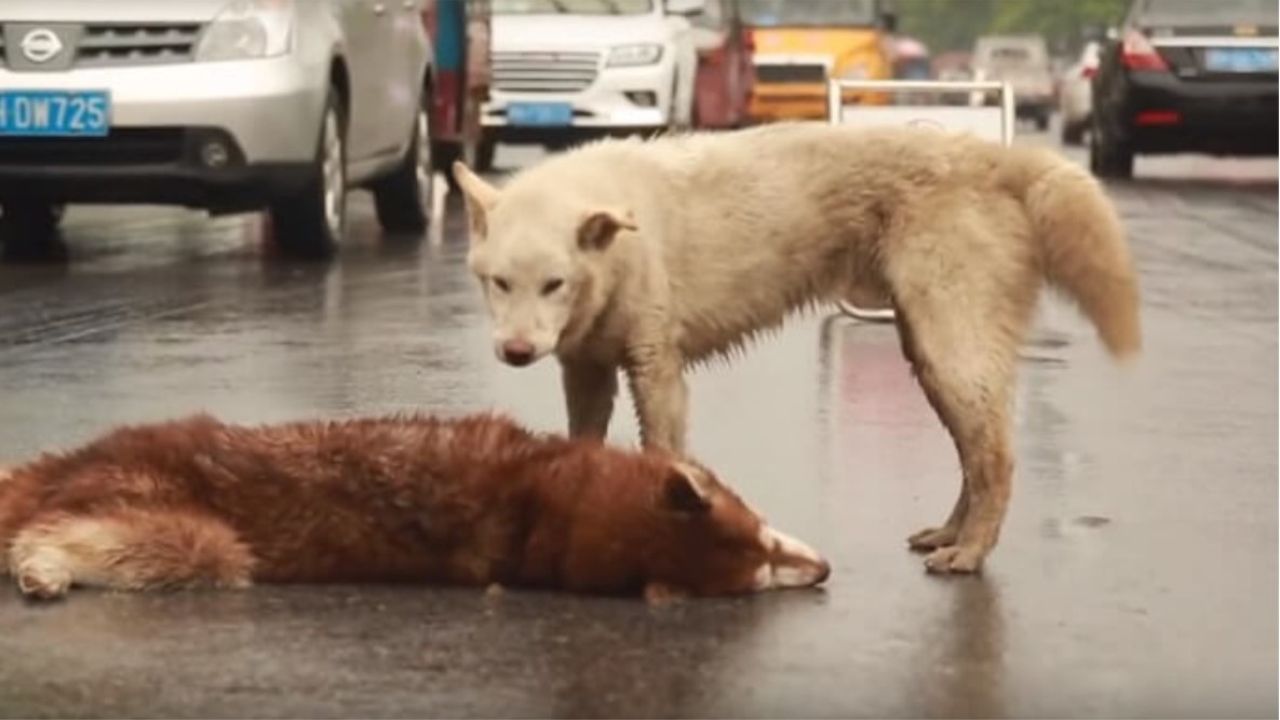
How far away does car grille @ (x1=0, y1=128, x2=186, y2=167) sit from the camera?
13.4 meters

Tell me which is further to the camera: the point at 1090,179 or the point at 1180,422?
the point at 1180,422

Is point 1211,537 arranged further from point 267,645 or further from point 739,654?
point 267,645

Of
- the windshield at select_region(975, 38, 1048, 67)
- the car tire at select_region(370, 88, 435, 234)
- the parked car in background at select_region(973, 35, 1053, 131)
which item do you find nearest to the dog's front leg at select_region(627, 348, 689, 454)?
the car tire at select_region(370, 88, 435, 234)

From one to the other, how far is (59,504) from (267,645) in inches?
28.2

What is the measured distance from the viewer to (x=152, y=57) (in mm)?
13477

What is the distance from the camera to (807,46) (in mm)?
34344

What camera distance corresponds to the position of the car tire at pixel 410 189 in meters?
17.0

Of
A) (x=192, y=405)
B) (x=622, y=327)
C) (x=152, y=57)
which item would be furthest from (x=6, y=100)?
(x=622, y=327)

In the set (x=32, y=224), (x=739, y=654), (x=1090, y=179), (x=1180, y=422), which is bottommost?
(x=32, y=224)

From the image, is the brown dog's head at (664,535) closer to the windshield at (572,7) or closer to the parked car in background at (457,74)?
the parked car in background at (457,74)

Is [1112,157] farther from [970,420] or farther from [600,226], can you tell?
[600,226]

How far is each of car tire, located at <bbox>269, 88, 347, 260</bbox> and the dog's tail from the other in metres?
7.23

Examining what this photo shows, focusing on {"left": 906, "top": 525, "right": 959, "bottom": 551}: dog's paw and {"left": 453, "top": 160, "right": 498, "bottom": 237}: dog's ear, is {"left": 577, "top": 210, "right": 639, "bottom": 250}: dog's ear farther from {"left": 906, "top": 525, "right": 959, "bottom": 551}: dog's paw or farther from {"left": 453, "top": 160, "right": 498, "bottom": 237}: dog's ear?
{"left": 906, "top": 525, "right": 959, "bottom": 551}: dog's paw

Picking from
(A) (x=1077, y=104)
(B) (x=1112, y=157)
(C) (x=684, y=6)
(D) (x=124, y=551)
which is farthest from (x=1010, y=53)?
(D) (x=124, y=551)
